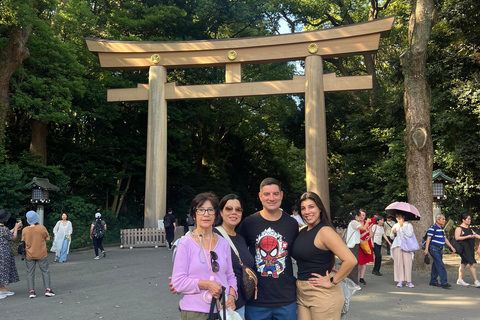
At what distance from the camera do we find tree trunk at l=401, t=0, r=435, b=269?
1194 centimetres

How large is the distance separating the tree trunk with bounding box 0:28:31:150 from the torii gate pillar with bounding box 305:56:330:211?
11294 millimetres

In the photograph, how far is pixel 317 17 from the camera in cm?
2552

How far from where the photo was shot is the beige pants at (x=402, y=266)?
364 inches

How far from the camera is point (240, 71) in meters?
18.3

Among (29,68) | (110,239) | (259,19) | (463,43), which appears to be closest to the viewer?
(463,43)

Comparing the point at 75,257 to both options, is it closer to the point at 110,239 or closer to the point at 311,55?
the point at 110,239

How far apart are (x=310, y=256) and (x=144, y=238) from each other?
51.0 feet

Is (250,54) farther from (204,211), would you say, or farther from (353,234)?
(204,211)

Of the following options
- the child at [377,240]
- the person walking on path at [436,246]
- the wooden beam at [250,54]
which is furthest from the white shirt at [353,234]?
the wooden beam at [250,54]

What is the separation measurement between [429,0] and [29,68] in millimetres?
16205

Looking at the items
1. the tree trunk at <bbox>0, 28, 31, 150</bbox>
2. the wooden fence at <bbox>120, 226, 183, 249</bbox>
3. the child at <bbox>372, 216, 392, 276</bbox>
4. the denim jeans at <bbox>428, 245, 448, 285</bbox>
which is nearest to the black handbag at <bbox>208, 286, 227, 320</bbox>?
the denim jeans at <bbox>428, 245, 448, 285</bbox>

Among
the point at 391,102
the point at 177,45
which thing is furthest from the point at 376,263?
the point at 177,45

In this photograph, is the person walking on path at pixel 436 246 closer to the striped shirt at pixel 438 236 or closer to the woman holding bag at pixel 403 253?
the striped shirt at pixel 438 236

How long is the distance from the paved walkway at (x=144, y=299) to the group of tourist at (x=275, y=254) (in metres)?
3.20
